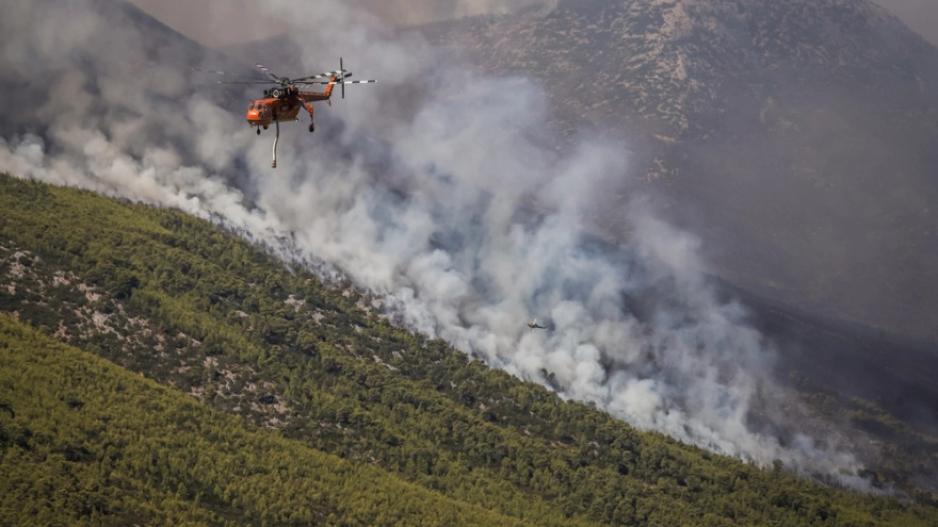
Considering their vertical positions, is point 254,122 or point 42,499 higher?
point 254,122

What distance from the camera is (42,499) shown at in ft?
649

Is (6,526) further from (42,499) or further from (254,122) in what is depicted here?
(254,122)

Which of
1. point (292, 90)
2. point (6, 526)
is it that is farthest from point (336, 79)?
point (6, 526)

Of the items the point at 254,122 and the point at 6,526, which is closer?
the point at 254,122

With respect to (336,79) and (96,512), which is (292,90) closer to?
(336,79)

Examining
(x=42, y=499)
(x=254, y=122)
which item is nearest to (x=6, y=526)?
(x=42, y=499)

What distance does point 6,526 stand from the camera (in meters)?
190

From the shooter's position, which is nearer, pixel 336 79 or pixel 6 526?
pixel 336 79

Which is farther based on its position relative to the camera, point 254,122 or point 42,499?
point 42,499

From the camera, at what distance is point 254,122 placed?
14738cm

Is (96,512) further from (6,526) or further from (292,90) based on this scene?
(292,90)

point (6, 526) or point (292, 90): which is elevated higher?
point (292, 90)

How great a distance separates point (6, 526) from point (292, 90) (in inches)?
3198

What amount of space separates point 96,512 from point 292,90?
270 feet
